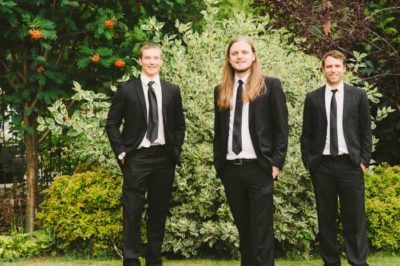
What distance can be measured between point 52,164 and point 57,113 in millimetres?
2134

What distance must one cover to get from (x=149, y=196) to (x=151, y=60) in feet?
4.14

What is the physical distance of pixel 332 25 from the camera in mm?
8469

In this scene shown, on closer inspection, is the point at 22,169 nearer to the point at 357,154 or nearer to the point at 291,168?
the point at 291,168

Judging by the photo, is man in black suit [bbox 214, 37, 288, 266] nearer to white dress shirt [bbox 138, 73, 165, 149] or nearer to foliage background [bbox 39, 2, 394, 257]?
white dress shirt [bbox 138, 73, 165, 149]

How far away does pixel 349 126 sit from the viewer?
554cm

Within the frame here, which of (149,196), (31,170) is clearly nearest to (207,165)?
(149,196)

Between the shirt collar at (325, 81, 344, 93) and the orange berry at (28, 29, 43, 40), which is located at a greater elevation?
the orange berry at (28, 29, 43, 40)

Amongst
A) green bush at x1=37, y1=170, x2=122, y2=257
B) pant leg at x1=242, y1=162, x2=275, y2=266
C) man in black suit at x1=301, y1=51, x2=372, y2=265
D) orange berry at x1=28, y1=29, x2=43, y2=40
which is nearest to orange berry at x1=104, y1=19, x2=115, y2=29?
orange berry at x1=28, y1=29, x2=43, y2=40

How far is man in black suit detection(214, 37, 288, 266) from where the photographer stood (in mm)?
5121

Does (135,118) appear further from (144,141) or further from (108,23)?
(108,23)

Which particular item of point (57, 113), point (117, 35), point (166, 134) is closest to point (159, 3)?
point (117, 35)

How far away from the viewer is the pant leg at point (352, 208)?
5.54m

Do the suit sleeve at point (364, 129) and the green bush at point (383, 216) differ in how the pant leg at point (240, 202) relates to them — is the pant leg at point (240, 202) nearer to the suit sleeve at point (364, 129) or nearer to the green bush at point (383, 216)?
the suit sleeve at point (364, 129)

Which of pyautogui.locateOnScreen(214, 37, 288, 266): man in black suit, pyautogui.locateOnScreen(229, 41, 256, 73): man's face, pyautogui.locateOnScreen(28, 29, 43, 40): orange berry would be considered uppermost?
pyautogui.locateOnScreen(28, 29, 43, 40): orange berry
